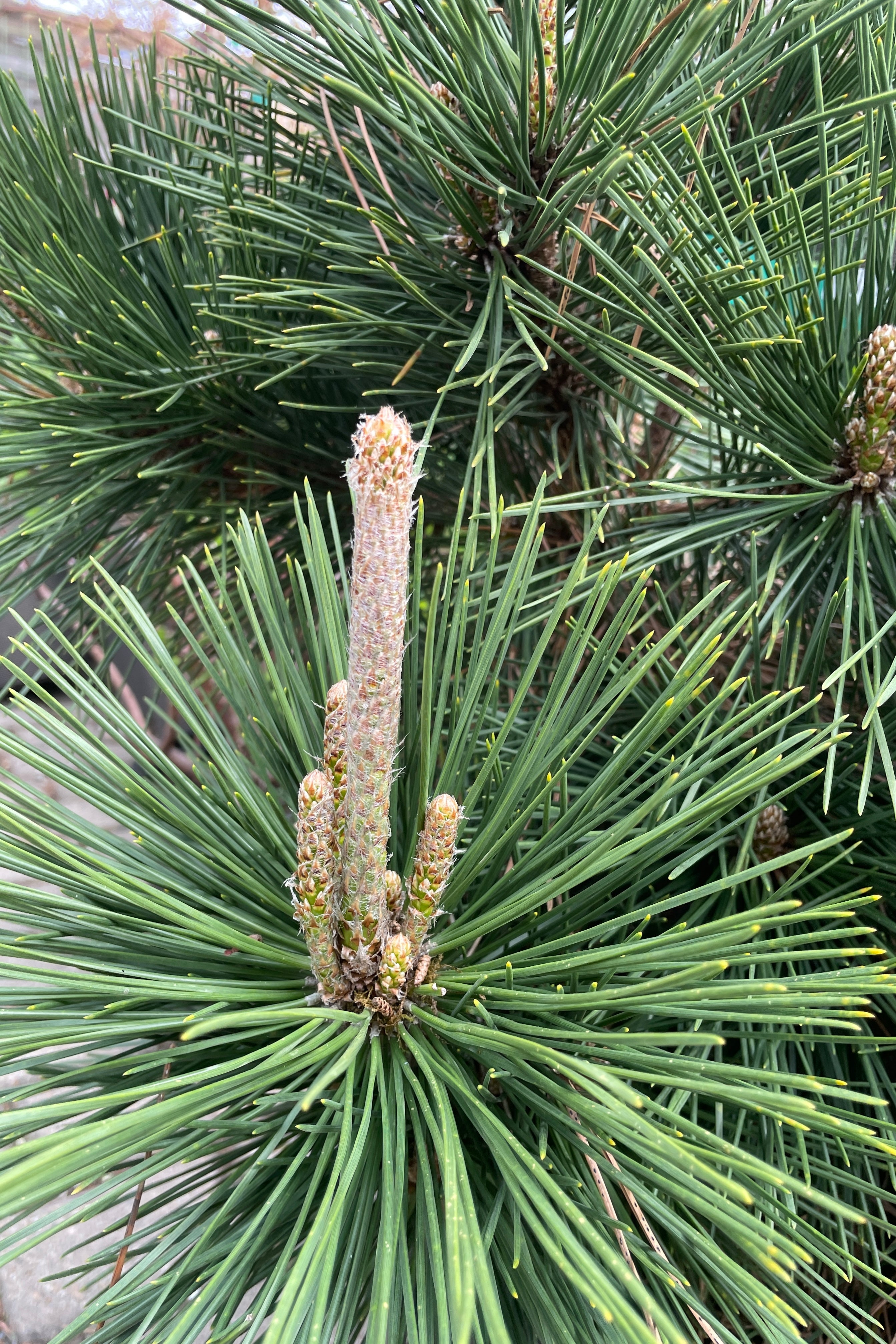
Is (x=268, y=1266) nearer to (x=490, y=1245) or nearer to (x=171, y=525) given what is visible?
(x=490, y=1245)

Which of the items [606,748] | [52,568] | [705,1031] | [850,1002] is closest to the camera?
[850,1002]

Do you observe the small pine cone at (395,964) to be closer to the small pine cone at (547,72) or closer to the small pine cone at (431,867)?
the small pine cone at (431,867)

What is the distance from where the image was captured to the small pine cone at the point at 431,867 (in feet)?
0.89

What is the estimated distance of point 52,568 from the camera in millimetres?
534

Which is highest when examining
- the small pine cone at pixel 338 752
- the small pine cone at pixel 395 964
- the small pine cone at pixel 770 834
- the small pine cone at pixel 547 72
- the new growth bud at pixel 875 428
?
the small pine cone at pixel 547 72

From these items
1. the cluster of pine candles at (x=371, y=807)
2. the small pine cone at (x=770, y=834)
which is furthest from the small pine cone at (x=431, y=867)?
the small pine cone at (x=770, y=834)

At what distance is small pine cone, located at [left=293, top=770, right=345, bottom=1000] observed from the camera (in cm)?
26

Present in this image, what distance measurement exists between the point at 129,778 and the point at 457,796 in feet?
0.39

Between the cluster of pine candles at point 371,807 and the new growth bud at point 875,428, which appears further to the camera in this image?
the new growth bud at point 875,428

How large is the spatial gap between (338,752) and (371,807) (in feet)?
0.13

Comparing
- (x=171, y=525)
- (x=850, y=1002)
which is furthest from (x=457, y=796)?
(x=171, y=525)

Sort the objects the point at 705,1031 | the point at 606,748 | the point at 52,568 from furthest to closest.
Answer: the point at 52,568
the point at 606,748
the point at 705,1031

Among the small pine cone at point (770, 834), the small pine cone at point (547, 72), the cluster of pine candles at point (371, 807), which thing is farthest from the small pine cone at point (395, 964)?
the small pine cone at point (547, 72)

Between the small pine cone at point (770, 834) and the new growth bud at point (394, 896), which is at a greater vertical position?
the small pine cone at point (770, 834)
